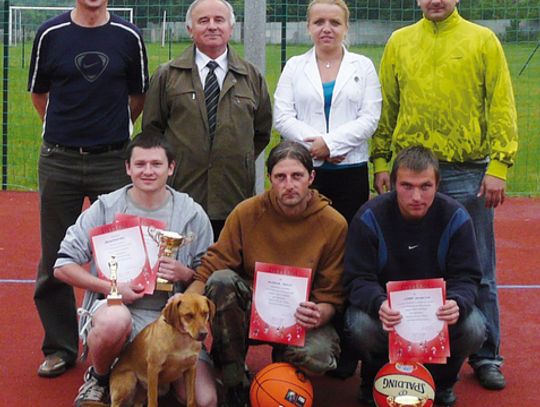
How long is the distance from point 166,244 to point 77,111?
941 mm

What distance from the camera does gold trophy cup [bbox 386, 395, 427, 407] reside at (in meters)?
4.41

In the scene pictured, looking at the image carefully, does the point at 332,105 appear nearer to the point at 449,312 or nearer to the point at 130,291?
the point at 449,312

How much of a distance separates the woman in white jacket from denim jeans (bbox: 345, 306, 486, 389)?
0.82 metres

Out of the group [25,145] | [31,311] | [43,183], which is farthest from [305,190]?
[25,145]

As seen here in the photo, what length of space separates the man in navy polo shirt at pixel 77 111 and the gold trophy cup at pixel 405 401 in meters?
1.85

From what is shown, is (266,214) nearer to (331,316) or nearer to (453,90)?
(331,316)

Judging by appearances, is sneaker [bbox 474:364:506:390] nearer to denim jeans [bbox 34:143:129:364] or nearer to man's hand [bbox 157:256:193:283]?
man's hand [bbox 157:256:193:283]

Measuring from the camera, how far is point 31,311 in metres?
6.67

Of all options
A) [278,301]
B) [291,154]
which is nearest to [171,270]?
[278,301]

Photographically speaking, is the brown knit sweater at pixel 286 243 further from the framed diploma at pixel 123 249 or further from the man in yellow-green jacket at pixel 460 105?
the man in yellow-green jacket at pixel 460 105

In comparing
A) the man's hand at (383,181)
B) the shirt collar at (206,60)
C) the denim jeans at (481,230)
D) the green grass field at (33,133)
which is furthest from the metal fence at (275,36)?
the denim jeans at (481,230)

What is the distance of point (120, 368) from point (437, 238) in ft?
5.22

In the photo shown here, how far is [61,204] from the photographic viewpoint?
17.6ft

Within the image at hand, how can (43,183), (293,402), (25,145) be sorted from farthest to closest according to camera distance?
(25,145) → (43,183) → (293,402)
